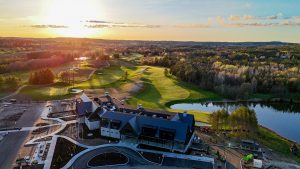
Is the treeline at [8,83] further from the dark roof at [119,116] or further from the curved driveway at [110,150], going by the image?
the curved driveway at [110,150]

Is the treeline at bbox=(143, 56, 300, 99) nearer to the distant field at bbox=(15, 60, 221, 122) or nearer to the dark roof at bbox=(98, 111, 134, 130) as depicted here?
the distant field at bbox=(15, 60, 221, 122)

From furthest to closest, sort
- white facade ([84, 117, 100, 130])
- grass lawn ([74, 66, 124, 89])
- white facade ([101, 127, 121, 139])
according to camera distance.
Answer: grass lawn ([74, 66, 124, 89]) < white facade ([84, 117, 100, 130]) < white facade ([101, 127, 121, 139])

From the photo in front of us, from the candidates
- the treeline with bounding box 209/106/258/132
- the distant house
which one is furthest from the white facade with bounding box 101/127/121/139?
the treeline with bounding box 209/106/258/132

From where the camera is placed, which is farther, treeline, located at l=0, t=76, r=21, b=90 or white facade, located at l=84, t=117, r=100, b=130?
treeline, located at l=0, t=76, r=21, b=90

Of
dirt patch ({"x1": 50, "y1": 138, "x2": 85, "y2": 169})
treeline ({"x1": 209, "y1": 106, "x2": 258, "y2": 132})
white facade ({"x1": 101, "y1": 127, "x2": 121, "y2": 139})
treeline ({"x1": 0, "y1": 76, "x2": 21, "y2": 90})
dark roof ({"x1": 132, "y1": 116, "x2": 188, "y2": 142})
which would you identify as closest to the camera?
dirt patch ({"x1": 50, "y1": 138, "x2": 85, "y2": 169})

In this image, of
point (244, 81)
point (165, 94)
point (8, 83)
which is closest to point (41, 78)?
point (8, 83)

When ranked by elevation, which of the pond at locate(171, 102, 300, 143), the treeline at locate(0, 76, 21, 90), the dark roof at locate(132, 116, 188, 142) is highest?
the dark roof at locate(132, 116, 188, 142)

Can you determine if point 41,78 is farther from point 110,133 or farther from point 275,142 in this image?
point 275,142
